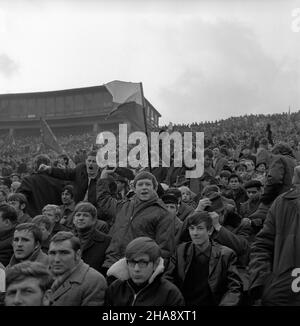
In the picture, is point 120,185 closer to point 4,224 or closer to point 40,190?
point 40,190

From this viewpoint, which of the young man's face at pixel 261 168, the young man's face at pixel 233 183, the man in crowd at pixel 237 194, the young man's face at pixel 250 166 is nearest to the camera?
the man in crowd at pixel 237 194

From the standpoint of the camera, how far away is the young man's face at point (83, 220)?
5363 millimetres

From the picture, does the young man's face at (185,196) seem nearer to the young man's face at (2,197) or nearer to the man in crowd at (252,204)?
the man in crowd at (252,204)

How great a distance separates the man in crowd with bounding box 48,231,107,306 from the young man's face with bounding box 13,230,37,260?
0.49m

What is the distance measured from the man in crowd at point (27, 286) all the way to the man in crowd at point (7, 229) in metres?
2.08

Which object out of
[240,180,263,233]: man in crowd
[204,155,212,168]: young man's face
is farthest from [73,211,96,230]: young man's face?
[204,155,212,168]: young man's face

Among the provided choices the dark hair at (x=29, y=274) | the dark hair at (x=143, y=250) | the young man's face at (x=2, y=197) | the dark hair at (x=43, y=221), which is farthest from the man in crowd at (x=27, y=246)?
the young man's face at (x=2, y=197)

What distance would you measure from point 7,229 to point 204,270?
2.45 meters

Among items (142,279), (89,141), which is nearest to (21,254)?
(142,279)

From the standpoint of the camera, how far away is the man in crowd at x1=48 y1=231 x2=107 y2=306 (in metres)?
4.22

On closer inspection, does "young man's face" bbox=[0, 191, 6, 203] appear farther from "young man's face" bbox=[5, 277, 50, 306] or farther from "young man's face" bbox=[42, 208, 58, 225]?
"young man's face" bbox=[5, 277, 50, 306]

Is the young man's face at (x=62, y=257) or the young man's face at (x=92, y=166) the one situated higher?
the young man's face at (x=92, y=166)
